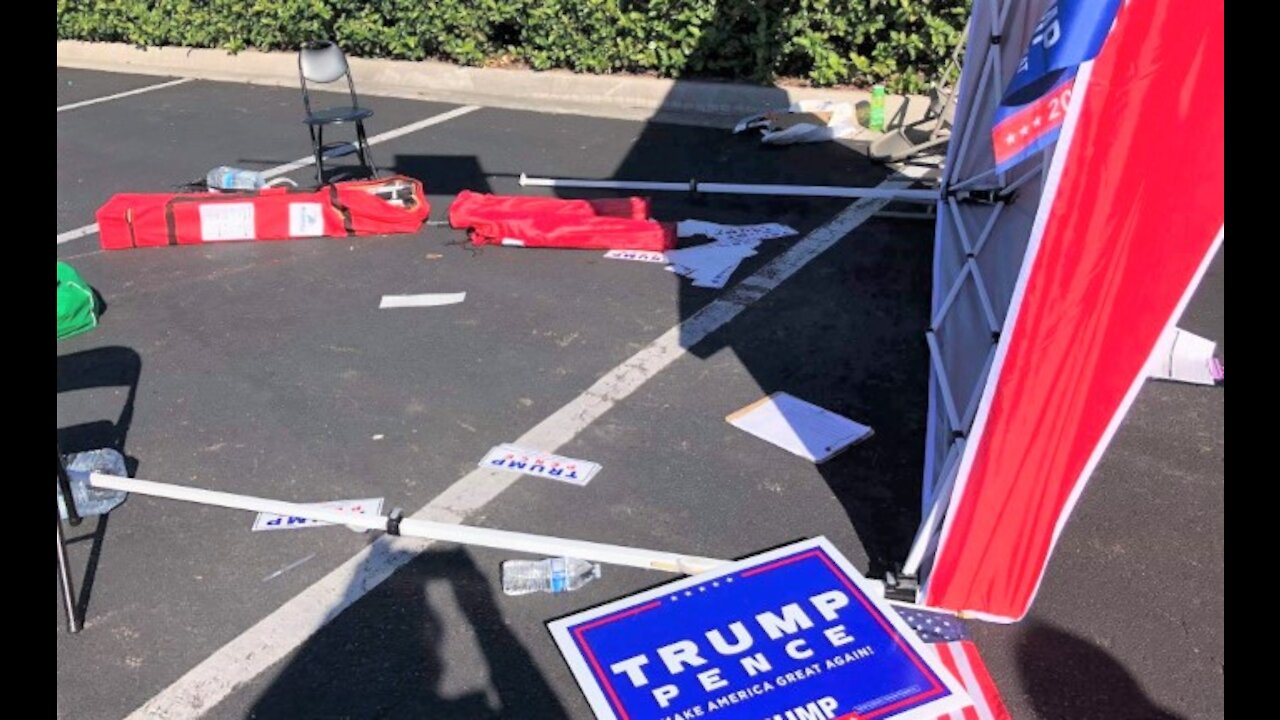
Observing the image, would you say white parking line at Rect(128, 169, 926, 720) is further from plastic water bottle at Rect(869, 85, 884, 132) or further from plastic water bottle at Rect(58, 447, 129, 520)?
plastic water bottle at Rect(869, 85, 884, 132)

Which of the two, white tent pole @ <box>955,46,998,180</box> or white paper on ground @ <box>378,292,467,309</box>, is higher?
white tent pole @ <box>955,46,998,180</box>

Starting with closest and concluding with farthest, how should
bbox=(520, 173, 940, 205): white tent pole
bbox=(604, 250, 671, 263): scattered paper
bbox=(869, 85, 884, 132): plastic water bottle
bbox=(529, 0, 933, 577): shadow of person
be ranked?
bbox=(529, 0, 933, 577): shadow of person → bbox=(604, 250, 671, 263): scattered paper → bbox=(520, 173, 940, 205): white tent pole → bbox=(869, 85, 884, 132): plastic water bottle

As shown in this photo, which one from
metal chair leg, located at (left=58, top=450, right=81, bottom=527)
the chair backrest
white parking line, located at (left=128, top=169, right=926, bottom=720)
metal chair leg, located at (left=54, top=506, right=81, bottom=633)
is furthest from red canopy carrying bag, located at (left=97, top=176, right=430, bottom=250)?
metal chair leg, located at (left=54, top=506, right=81, bottom=633)

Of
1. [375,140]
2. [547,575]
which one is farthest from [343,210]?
[547,575]

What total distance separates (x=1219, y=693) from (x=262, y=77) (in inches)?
528

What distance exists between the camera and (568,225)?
6.71 metres

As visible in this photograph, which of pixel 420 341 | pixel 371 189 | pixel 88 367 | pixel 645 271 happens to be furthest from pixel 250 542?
pixel 371 189

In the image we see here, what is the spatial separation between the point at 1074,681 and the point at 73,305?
5536 millimetres

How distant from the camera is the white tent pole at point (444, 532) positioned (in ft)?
11.8

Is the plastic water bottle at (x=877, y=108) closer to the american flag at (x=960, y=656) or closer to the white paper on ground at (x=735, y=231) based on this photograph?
the white paper on ground at (x=735, y=231)

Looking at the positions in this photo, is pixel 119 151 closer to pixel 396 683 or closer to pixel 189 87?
pixel 189 87

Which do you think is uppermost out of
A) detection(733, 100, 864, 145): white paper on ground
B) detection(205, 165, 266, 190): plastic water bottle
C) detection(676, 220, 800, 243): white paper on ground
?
detection(733, 100, 864, 145): white paper on ground

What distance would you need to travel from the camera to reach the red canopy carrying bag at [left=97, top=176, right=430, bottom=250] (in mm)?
7055

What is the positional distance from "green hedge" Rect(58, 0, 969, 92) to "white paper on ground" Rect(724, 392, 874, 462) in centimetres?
615
